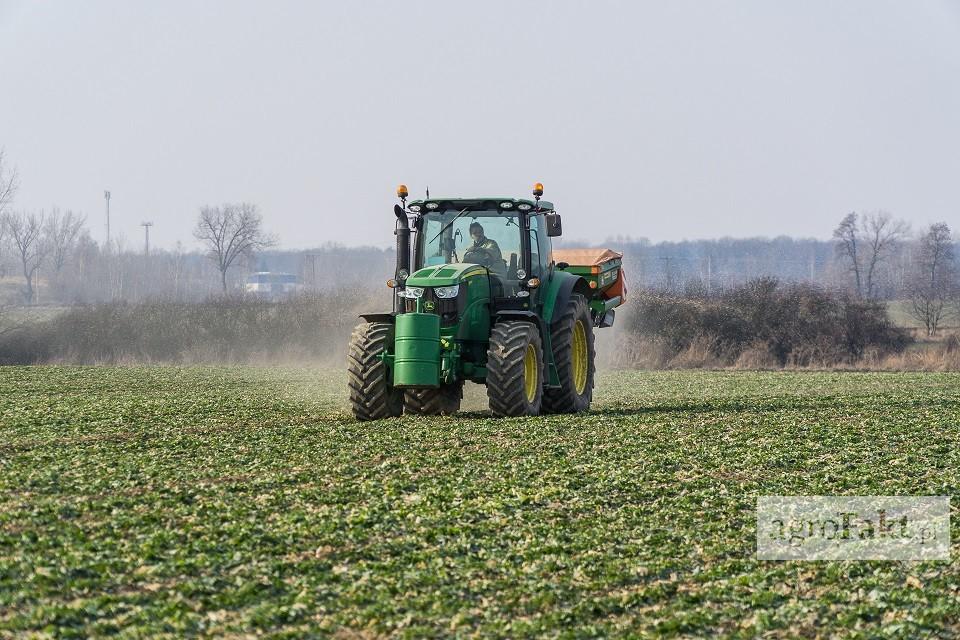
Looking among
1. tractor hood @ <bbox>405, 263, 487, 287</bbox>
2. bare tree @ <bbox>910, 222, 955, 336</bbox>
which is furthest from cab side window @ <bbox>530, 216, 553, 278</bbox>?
bare tree @ <bbox>910, 222, 955, 336</bbox>

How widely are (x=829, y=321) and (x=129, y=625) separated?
3210 cm

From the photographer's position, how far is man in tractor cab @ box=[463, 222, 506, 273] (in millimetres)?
13922

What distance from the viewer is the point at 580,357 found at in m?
15.1

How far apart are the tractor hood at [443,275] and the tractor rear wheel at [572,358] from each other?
1124 millimetres

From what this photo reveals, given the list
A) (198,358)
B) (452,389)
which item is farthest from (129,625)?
(198,358)

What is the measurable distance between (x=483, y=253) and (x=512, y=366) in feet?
5.54

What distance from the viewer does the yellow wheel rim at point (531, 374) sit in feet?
43.7

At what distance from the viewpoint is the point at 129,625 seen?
545 cm

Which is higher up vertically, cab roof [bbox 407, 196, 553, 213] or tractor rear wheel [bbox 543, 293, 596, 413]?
cab roof [bbox 407, 196, 553, 213]

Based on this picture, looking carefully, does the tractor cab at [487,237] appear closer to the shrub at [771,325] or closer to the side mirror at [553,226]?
the side mirror at [553,226]

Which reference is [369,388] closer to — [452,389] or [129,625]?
[452,389]

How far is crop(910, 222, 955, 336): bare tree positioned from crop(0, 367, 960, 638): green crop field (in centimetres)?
3010

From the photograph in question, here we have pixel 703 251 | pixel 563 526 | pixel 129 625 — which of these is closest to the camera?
pixel 129 625

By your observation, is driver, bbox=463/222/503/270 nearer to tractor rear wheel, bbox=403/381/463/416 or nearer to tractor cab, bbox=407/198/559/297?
tractor cab, bbox=407/198/559/297
